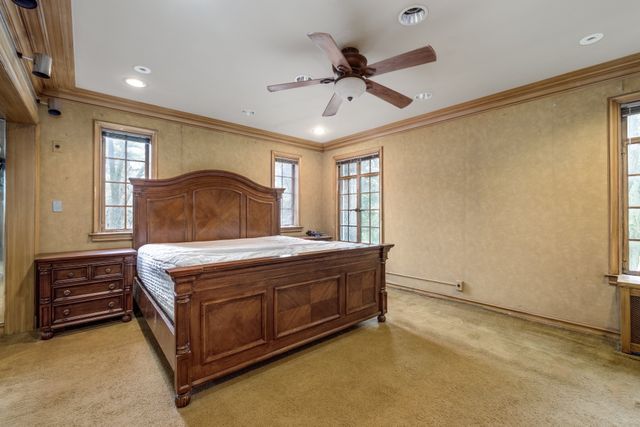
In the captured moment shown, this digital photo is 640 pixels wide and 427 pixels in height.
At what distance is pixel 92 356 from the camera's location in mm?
2541

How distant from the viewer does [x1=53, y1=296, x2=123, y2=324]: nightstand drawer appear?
294 centimetres

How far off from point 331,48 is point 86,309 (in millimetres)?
3515

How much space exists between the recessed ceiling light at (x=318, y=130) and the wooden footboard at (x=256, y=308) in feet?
8.66

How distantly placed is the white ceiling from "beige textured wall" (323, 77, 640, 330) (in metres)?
0.53

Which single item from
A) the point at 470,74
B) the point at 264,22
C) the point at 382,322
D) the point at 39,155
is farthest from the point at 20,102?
the point at 470,74

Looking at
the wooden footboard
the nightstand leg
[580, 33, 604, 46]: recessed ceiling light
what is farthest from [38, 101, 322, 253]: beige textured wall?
[580, 33, 604, 46]: recessed ceiling light

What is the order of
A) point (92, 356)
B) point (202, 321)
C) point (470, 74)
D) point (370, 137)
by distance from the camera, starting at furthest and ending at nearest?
point (370, 137), point (470, 74), point (92, 356), point (202, 321)

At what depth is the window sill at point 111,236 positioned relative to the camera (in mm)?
3557

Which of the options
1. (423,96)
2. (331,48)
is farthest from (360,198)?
(331,48)

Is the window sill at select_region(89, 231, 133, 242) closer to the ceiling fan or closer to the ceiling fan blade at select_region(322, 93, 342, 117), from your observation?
the ceiling fan

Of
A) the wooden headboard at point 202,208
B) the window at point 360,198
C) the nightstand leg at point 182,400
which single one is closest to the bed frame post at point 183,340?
the nightstand leg at point 182,400

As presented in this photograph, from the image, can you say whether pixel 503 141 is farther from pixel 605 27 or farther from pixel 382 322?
pixel 382 322

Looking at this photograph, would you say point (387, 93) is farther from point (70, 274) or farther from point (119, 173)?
point (70, 274)

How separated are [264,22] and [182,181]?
8.52 ft
